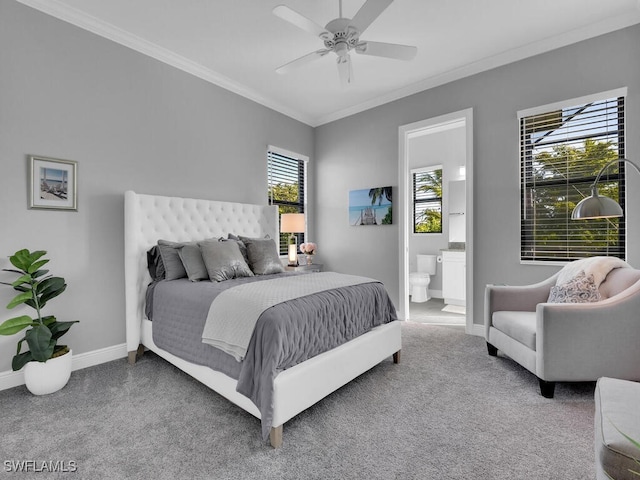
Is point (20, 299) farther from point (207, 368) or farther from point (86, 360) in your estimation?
point (207, 368)

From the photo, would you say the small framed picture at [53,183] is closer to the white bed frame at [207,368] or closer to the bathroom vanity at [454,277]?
the white bed frame at [207,368]

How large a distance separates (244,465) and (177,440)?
453mm

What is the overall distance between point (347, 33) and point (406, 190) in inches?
86.7

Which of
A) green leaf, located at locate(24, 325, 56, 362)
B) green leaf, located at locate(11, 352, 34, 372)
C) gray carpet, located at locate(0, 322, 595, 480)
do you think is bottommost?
gray carpet, located at locate(0, 322, 595, 480)

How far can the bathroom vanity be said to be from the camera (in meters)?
4.75

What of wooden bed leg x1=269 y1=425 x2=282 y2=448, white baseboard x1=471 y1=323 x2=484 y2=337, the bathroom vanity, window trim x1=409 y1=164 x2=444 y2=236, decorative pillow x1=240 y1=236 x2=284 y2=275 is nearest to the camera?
wooden bed leg x1=269 y1=425 x2=282 y2=448

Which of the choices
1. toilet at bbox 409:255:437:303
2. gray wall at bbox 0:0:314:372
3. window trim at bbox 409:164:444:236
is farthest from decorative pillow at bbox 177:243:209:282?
window trim at bbox 409:164:444:236

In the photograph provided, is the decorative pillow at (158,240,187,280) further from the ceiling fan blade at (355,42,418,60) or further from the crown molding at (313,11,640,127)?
the crown molding at (313,11,640,127)

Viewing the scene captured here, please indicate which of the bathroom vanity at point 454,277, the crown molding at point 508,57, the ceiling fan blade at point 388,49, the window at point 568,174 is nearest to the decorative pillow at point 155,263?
the ceiling fan blade at point 388,49

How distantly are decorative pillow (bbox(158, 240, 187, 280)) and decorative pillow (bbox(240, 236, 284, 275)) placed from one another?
64 cm

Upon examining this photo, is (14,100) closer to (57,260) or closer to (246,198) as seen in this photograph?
(57,260)

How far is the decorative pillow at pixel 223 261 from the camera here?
268cm

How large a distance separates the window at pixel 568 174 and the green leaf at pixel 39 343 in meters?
4.18

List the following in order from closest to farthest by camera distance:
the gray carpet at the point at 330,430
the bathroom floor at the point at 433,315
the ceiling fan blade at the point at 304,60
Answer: the gray carpet at the point at 330,430 < the ceiling fan blade at the point at 304,60 < the bathroom floor at the point at 433,315
